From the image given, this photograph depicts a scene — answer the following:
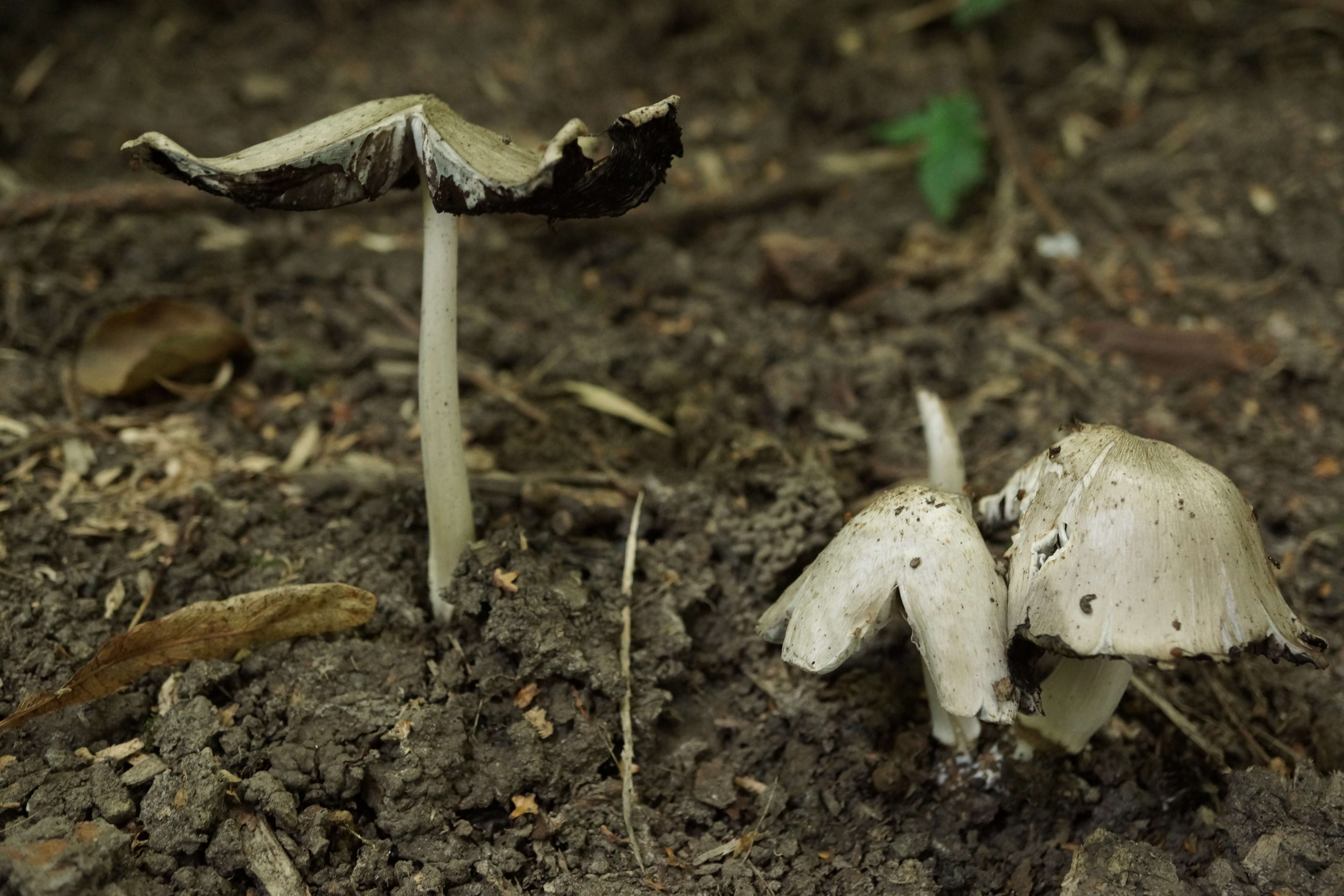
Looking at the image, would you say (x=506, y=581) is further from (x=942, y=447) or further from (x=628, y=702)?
(x=942, y=447)

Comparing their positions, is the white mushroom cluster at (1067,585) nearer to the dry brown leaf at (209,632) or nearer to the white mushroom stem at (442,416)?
the white mushroom stem at (442,416)

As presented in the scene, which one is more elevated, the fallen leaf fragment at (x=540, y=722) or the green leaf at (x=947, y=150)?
the green leaf at (x=947, y=150)

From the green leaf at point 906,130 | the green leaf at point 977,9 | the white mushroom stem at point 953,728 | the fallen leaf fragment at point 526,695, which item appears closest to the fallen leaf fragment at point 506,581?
the fallen leaf fragment at point 526,695

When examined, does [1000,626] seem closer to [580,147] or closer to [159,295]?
[580,147]

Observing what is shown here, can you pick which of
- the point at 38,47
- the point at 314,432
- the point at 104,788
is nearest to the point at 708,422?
the point at 314,432

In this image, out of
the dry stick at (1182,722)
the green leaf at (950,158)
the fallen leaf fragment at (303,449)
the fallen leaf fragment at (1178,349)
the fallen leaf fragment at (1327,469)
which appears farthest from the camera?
the green leaf at (950,158)
